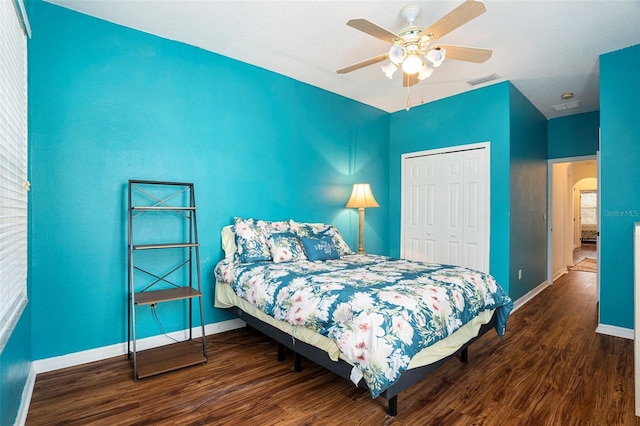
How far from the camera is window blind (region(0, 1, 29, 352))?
4.93 ft

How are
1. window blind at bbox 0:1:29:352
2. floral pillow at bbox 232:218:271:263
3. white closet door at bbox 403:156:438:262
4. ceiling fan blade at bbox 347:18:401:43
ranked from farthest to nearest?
white closet door at bbox 403:156:438:262
floral pillow at bbox 232:218:271:263
ceiling fan blade at bbox 347:18:401:43
window blind at bbox 0:1:29:352

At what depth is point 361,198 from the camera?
4.12m

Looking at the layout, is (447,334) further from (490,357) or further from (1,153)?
(1,153)

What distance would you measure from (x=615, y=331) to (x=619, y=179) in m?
1.50

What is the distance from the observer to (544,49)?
3053mm

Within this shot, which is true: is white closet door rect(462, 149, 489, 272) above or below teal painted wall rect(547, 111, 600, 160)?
below

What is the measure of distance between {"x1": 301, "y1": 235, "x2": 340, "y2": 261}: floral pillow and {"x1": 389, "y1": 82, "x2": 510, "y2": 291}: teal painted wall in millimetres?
2052

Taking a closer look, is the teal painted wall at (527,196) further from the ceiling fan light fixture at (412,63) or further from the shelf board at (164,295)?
the shelf board at (164,295)

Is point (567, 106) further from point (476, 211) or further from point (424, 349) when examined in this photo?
point (424, 349)

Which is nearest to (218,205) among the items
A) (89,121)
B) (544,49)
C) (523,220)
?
(89,121)

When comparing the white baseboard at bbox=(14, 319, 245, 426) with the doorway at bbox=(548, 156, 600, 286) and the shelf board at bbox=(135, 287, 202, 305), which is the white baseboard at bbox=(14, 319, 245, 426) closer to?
the shelf board at bbox=(135, 287, 202, 305)

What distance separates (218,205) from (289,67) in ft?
5.59

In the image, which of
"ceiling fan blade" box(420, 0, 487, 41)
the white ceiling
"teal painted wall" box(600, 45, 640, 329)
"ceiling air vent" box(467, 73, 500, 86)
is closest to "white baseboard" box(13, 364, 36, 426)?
the white ceiling

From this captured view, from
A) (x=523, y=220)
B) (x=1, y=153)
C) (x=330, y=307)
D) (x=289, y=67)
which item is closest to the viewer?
(x=1, y=153)
